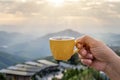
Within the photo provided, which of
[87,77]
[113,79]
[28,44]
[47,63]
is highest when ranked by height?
[113,79]

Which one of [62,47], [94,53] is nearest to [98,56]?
[94,53]

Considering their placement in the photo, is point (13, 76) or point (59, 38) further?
point (13, 76)

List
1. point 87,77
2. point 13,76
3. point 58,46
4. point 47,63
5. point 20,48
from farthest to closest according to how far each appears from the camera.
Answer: point 20,48 < point 47,63 < point 13,76 < point 87,77 < point 58,46

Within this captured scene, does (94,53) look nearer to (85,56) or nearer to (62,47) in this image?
(85,56)

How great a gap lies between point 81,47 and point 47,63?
25.8m

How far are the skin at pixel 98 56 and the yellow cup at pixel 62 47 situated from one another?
0.03 metres

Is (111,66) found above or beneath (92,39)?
beneath

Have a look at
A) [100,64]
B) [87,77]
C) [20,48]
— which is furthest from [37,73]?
[20,48]

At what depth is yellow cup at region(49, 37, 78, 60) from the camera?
1341mm

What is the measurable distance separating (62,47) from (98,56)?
0.16m

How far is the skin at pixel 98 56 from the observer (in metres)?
1.38

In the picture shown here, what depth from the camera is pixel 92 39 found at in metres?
1.38

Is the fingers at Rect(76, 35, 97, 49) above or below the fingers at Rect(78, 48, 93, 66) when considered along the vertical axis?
above

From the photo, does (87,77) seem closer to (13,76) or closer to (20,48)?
(13,76)
